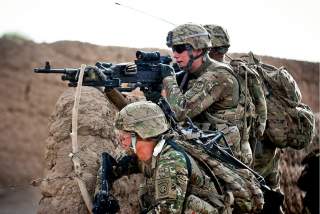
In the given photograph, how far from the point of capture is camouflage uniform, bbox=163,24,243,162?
215 inches

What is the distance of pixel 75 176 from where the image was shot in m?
A: 4.80

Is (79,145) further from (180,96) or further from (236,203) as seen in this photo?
(236,203)

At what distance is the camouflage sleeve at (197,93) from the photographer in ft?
17.7

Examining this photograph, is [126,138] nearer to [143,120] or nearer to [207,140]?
[143,120]

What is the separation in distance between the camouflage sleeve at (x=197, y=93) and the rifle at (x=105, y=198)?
82 cm

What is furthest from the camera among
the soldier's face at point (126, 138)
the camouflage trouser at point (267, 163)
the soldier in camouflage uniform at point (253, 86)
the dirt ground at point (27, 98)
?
the dirt ground at point (27, 98)

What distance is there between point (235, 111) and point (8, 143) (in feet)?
33.5

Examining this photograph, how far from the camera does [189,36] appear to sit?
557 centimetres

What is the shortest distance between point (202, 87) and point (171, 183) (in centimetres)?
151

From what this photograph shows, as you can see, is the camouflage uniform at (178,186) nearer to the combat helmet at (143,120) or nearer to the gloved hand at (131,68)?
the combat helmet at (143,120)

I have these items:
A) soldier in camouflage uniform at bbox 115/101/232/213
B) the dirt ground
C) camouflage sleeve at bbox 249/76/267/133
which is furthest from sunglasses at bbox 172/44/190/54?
the dirt ground

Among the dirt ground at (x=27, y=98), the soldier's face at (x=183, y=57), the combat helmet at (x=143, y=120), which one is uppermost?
the soldier's face at (x=183, y=57)

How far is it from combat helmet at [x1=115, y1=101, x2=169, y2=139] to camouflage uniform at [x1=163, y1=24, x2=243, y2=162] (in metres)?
0.87

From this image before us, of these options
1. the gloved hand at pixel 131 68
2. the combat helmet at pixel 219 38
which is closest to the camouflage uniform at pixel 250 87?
the combat helmet at pixel 219 38
